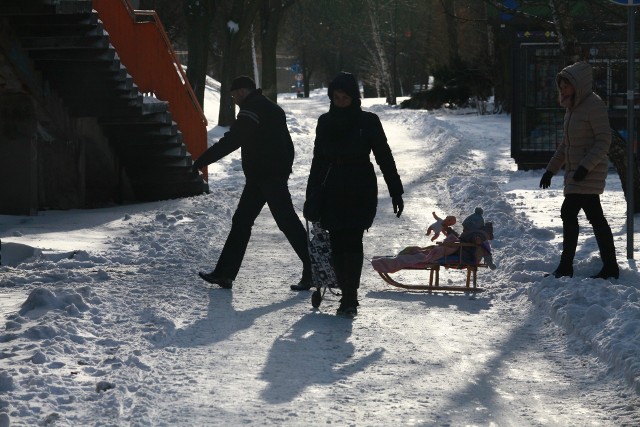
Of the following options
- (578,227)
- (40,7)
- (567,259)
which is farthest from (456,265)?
(40,7)

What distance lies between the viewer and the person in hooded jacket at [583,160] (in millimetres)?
9844

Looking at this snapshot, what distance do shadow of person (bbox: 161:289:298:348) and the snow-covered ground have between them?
2 cm

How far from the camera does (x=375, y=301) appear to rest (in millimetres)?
9625

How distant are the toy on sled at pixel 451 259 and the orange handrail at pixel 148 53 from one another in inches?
264

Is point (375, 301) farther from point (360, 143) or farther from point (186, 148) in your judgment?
point (186, 148)

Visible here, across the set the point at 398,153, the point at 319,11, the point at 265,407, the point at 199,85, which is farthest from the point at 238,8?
the point at 319,11

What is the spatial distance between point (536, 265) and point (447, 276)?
757 mm

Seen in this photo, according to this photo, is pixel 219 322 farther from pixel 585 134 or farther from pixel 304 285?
pixel 585 134

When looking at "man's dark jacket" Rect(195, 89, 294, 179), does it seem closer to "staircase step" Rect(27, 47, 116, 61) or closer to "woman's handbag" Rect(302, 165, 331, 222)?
"woman's handbag" Rect(302, 165, 331, 222)

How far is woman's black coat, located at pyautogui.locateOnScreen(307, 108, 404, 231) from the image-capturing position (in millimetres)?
8891

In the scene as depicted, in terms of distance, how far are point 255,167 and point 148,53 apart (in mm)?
6738

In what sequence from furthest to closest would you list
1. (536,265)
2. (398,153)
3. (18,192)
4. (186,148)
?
(398,153), (186,148), (18,192), (536,265)

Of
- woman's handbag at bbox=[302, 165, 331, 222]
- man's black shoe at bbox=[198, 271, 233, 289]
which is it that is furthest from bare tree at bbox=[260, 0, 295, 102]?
woman's handbag at bbox=[302, 165, 331, 222]

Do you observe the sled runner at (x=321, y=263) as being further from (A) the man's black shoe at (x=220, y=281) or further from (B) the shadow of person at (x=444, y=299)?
(A) the man's black shoe at (x=220, y=281)
